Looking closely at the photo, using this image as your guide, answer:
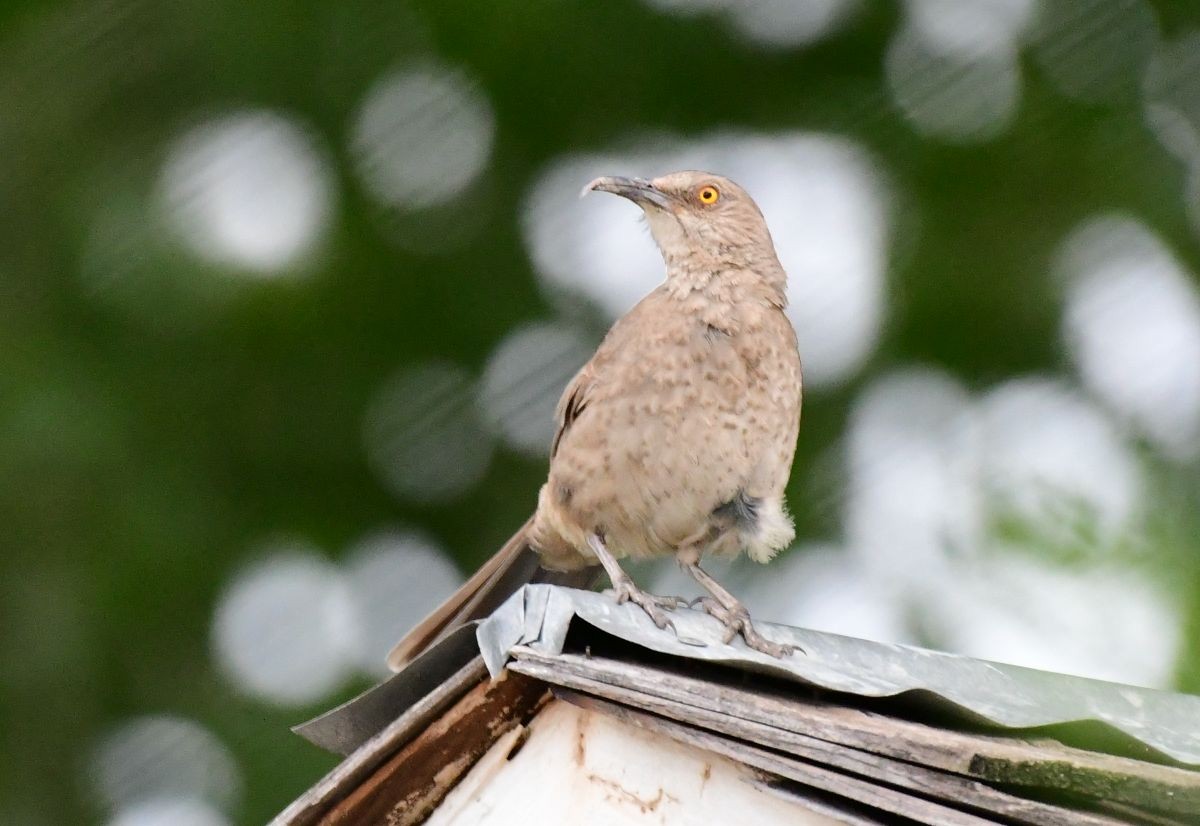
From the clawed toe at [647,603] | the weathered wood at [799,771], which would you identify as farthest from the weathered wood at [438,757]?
the clawed toe at [647,603]

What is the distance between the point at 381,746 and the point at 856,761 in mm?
914

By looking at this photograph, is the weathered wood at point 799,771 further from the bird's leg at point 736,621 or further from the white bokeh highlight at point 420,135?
the white bokeh highlight at point 420,135

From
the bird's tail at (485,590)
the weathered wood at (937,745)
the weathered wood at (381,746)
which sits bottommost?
the weathered wood at (381,746)

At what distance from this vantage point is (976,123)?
5914mm

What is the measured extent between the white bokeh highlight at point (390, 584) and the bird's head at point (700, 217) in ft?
6.78

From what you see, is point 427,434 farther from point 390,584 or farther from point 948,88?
point 948,88

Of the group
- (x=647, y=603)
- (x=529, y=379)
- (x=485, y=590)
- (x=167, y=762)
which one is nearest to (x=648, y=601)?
(x=647, y=603)

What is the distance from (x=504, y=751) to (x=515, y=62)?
142 inches

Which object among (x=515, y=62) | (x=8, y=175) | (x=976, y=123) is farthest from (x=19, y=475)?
(x=976, y=123)

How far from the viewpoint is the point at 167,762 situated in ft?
20.1

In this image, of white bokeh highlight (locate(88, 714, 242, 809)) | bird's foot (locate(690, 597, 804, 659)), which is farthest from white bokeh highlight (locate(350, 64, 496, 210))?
bird's foot (locate(690, 597, 804, 659))

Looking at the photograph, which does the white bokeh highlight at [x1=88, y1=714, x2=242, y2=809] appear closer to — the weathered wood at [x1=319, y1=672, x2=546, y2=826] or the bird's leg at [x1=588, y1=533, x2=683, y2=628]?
the bird's leg at [x1=588, y1=533, x2=683, y2=628]

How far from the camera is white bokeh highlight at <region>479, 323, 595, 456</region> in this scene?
19.9 feet

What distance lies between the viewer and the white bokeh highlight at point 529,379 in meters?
6.06
